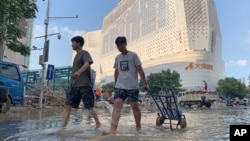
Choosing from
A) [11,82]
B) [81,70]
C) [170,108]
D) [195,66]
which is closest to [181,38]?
[195,66]

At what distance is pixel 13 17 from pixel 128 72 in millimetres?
9595

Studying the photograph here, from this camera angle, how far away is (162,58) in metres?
97.4

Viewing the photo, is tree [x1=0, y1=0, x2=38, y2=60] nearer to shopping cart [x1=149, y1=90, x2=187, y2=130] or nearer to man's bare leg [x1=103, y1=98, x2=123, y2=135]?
shopping cart [x1=149, y1=90, x2=187, y2=130]

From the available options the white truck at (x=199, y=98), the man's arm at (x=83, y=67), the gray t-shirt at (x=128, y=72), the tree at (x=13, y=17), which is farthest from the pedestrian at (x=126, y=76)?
the white truck at (x=199, y=98)

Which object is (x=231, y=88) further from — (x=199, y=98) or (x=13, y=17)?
(x=13, y=17)

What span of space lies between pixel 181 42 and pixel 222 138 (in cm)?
8997

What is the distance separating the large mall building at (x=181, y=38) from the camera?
300 ft

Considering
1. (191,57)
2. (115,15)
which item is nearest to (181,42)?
(191,57)

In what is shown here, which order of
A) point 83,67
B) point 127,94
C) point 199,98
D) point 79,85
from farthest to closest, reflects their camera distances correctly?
1. point 199,98
2. point 79,85
3. point 83,67
4. point 127,94

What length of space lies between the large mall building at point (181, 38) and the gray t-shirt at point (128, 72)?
82.9m

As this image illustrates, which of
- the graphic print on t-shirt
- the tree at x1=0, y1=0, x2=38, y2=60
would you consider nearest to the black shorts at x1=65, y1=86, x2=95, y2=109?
the graphic print on t-shirt

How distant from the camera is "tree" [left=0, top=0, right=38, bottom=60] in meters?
13.0

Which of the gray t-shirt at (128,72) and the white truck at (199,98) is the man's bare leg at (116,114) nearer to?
the gray t-shirt at (128,72)

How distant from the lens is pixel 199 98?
3322 cm
